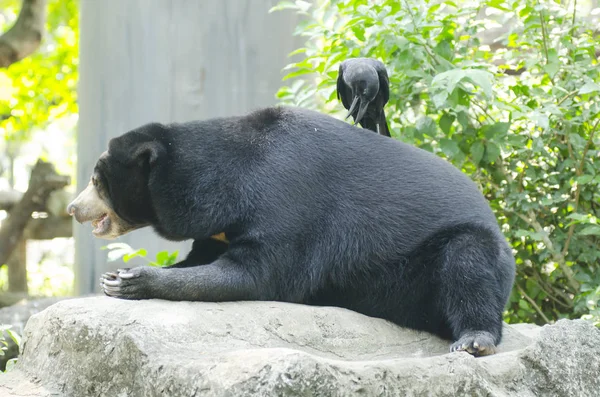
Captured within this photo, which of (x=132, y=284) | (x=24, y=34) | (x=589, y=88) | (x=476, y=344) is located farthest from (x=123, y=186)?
(x=24, y=34)

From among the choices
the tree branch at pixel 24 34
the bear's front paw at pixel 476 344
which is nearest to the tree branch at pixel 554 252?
the bear's front paw at pixel 476 344

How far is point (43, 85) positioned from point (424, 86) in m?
9.22

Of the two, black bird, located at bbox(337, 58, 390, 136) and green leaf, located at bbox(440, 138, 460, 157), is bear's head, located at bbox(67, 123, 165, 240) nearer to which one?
black bird, located at bbox(337, 58, 390, 136)

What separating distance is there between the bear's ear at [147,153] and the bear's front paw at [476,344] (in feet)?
5.45

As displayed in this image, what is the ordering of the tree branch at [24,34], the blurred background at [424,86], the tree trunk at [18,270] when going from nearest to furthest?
the blurred background at [424,86]
the tree branch at [24,34]
the tree trunk at [18,270]

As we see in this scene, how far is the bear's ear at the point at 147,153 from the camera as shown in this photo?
379 centimetres

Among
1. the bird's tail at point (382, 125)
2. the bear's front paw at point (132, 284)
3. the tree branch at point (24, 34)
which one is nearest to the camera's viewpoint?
the bear's front paw at point (132, 284)

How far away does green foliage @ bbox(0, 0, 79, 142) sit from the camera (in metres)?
13.1

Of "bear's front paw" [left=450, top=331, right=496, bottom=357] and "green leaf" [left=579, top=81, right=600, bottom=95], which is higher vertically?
"green leaf" [left=579, top=81, right=600, bottom=95]

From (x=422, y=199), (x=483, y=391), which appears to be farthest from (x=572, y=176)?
(x=483, y=391)

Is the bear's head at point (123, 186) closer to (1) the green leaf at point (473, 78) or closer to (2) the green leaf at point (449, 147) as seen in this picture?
(1) the green leaf at point (473, 78)

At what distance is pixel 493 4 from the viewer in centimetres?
520

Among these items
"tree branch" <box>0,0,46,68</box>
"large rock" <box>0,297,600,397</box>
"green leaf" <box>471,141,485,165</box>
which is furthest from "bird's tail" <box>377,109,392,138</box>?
"tree branch" <box>0,0,46,68</box>

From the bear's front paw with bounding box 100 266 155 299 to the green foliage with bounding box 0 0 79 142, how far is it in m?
10.4
